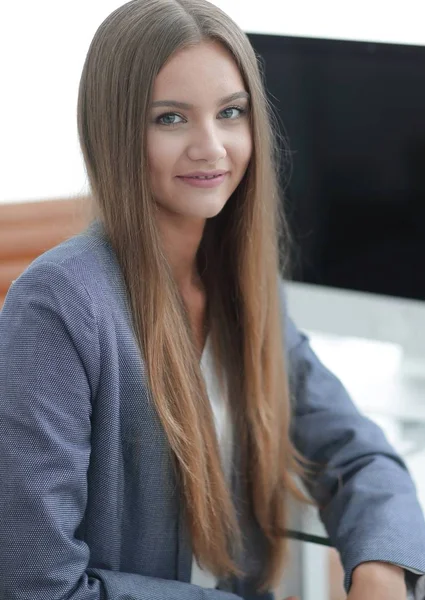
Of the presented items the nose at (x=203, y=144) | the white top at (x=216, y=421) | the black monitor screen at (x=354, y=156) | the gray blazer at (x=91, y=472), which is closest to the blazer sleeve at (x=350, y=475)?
the gray blazer at (x=91, y=472)

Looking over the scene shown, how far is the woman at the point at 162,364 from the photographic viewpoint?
96cm

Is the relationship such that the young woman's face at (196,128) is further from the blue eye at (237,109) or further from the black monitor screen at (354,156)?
the black monitor screen at (354,156)

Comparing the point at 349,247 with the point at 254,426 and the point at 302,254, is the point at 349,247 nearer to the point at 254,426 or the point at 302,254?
the point at 302,254

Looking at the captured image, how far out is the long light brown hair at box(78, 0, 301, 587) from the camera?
998 millimetres

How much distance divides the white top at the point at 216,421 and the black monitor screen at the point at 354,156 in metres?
0.42

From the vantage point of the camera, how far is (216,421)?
1.20m

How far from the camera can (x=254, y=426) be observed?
1.21m

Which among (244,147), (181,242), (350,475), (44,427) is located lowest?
(350,475)

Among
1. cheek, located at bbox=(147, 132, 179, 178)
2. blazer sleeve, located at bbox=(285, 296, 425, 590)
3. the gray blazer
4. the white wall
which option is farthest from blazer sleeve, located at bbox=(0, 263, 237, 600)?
the white wall

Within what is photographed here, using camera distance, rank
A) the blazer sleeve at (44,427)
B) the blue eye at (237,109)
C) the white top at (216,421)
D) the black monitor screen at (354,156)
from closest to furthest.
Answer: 1. the blazer sleeve at (44,427)
2. the blue eye at (237,109)
3. the white top at (216,421)
4. the black monitor screen at (354,156)

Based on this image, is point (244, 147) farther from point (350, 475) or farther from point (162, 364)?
point (350, 475)

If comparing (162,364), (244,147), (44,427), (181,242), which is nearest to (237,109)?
(244,147)

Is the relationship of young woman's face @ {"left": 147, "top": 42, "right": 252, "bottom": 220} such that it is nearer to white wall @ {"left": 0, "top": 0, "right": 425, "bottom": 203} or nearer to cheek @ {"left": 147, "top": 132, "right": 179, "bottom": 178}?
cheek @ {"left": 147, "top": 132, "right": 179, "bottom": 178}

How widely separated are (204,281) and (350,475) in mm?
286
